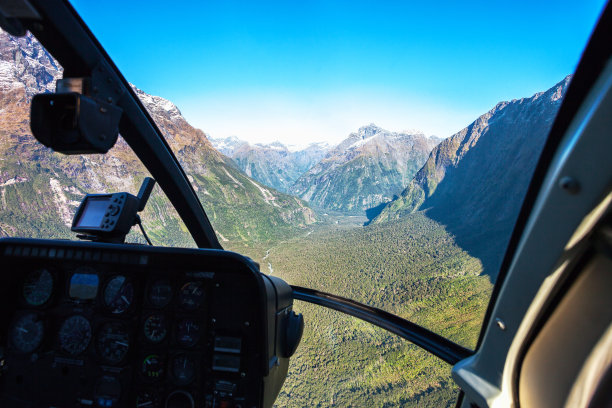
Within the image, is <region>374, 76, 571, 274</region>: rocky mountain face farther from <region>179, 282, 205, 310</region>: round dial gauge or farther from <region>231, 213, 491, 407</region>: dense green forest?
<region>179, 282, 205, 310</region>: round dial gauge

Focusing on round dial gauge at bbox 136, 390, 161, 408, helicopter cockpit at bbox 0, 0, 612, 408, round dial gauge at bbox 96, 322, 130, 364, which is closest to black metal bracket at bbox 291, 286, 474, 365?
helicopter cockpit at bbox 0, 0, 612, 408

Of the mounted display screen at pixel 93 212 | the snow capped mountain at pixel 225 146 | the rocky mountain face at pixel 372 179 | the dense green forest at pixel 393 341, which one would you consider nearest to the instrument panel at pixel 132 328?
the mounted display screen at pixel 93 212

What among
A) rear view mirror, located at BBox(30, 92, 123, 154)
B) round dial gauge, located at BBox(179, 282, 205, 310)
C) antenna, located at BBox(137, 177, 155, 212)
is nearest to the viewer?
rear view mirror, located at BBox(30, 92, 123, 154)

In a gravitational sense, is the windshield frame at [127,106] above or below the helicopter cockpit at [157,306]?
above

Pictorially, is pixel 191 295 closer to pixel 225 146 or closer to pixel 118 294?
pixel 118 294

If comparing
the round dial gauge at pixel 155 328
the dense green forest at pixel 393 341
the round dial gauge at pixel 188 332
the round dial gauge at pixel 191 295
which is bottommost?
the dense green forest at pixel 393 341

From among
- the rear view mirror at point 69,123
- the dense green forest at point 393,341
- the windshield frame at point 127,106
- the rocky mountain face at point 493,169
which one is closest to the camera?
the rocky mountain face at point 493,169

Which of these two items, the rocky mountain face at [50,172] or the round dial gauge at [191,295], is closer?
the round dial gauge at [191,295]

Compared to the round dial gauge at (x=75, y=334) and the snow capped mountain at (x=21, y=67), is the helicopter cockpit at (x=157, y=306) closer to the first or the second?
the round dial gauge at (x=75, y=334)
